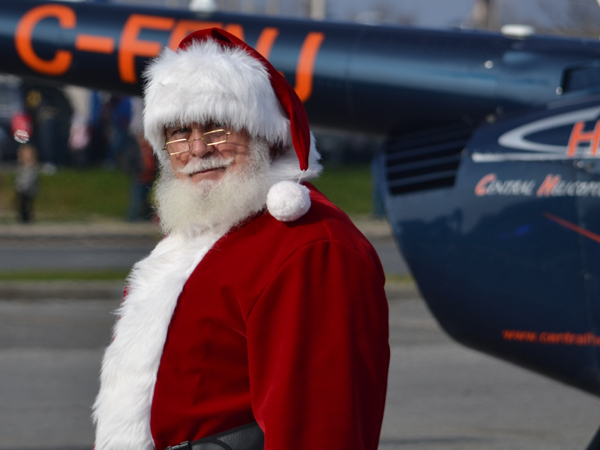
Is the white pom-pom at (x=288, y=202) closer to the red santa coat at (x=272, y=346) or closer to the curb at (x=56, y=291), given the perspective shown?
the red santa coat at (x=272, y=346)

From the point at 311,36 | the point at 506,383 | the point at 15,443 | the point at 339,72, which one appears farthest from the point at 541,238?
the point at 15,443

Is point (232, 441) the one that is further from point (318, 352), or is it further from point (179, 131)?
point (179, 131)

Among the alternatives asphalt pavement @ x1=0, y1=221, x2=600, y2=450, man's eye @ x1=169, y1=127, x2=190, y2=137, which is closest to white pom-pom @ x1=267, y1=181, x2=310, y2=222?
→ man's eye @ x1=169, y1=127, x2=190, y2=137

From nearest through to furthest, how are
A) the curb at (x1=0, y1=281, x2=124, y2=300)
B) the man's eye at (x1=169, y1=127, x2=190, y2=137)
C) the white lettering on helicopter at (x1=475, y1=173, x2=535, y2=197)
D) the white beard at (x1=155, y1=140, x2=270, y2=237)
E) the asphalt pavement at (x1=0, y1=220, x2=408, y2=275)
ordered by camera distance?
the white beard at (x1=155, y1=140, x2=270, y2=237) < the man's eye at (x1=169, y1=127, x2=190, y2=137) < the white lettering on helicopter at (x1=475, y1=173, x2=535, y2=197) < the curb at (x1=0, y1=281, x2=124, y2=300) < the asphalt pavement at (x1=0, y1=220, x2=408, y2=275)

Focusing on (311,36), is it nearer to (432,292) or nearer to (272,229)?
(432,292)

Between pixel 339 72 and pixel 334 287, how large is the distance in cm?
305

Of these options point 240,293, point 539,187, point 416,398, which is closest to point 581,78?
point 539,187

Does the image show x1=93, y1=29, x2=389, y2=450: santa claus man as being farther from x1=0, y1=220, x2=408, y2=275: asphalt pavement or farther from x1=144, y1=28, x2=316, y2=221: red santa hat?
x1=0, y1=220, x2=408, y2=275: asphalt pavement

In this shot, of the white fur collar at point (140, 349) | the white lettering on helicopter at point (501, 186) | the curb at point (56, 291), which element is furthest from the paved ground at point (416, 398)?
the white fur collar at point (140, 349)

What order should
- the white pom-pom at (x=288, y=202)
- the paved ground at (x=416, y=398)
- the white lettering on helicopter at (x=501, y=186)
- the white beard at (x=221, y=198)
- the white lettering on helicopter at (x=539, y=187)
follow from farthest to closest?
1. the paved ground at (x=416, y=398)
2. the white lettering on helicopter at (x=501, y=186)
3. the white lettering on helicopter at (x=539, y=187)
4. the white beard at (x=221, y=198)
5. the white pom-pom at (x=288, y=202)

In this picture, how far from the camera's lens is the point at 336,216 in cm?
174

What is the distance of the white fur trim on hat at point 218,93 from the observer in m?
1.82

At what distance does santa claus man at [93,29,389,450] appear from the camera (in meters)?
1.57

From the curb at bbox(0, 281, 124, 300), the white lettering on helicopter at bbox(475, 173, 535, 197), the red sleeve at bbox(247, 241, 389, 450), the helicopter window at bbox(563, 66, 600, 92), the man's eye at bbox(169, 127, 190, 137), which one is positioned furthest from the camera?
the curb at bbox(0, 281, 124, 300)
